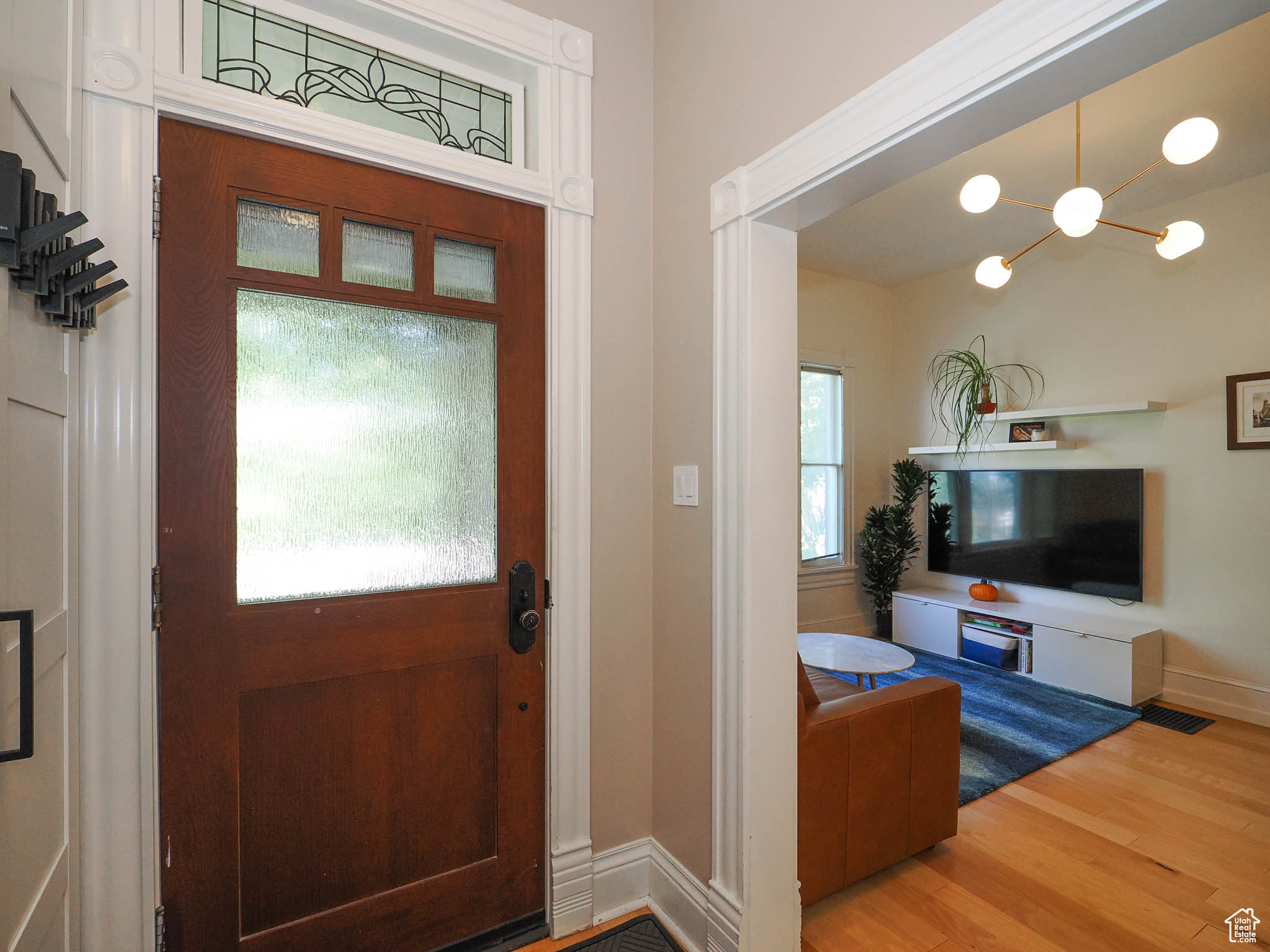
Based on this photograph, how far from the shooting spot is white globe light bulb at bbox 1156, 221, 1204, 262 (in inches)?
109

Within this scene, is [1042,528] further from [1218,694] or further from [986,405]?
[1218,694]

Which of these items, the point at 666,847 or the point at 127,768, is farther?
the point at 666,847

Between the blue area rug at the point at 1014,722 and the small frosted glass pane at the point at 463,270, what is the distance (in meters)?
2.51

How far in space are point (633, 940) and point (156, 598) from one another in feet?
5.04

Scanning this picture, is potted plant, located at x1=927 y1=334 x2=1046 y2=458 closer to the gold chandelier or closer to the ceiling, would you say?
the ceiling

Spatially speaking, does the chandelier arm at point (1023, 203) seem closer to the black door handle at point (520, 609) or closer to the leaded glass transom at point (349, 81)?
the leaded glass transom at point (349, 81)

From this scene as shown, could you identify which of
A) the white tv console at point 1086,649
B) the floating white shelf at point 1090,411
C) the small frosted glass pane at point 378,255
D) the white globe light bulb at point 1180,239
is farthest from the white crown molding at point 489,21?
the white tv console at point 1086,649

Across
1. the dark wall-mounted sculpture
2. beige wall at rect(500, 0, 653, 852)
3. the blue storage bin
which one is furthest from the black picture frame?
the blue storage bin

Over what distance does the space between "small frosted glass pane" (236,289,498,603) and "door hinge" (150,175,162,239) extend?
0.19 metres

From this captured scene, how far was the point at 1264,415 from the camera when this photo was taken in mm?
3330

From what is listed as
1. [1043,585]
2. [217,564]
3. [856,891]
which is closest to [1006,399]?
[1043,585]

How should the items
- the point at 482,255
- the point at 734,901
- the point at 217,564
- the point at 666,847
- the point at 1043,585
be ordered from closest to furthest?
1. the point at 217,564
2. the point at 734,901
3. the point at 482,255
4. the point at 666,847
5. the point at 1043,585

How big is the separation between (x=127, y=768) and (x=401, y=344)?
1112 millimetres

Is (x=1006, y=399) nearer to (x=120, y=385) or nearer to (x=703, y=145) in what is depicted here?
(x=703, y=145)
